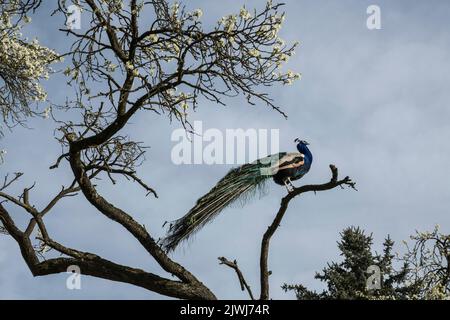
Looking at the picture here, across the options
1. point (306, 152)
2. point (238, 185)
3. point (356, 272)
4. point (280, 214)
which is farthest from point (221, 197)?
point (356, 272)

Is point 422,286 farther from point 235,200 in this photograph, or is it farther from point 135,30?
point 135,30

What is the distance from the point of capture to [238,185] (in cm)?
1141

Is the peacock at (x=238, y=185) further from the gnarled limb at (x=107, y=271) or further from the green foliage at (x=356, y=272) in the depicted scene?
the green foliage at (x=356, y=272)

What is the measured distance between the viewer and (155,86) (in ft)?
31.3

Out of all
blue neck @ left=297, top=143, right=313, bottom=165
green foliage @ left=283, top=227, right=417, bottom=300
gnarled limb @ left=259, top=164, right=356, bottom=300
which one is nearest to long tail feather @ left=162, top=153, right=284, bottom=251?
blue neck @ left=297, top=143, right=313, bottom=165

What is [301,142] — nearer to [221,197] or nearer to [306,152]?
[306,152]

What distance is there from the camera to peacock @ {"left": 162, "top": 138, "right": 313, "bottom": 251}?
10.7 m

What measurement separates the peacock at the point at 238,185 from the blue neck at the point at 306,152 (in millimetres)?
10

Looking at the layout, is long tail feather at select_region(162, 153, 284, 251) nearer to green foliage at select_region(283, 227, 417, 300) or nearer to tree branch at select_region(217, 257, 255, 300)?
tree branch at select_region(217, 257, 255, 300)

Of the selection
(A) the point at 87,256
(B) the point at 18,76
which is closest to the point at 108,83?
(A) the point at 87,256

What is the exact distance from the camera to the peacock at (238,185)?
10695 millimetres

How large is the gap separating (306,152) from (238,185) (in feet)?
6.21

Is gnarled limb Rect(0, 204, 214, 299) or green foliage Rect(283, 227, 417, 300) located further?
green foliage Rect(283, 227, 417, 300)
